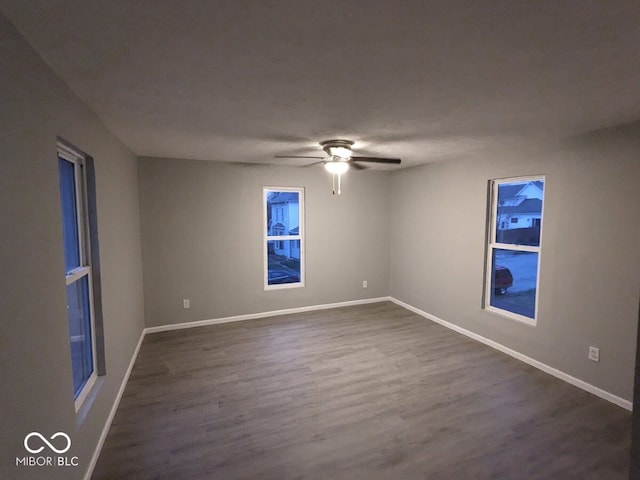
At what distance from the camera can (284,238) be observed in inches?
203

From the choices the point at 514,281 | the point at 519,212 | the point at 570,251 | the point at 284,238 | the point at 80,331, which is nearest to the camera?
the point at 80,331

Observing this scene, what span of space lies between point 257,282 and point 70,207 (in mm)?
2992

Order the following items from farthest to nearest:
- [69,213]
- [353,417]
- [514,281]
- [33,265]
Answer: [514,281] → [353,417] → [69,213] → [33,265]

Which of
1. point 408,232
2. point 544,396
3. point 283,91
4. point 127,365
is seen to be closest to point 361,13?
point 283,91

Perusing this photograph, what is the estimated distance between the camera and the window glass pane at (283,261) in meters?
5.12

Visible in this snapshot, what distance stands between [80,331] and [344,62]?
241 centimetres

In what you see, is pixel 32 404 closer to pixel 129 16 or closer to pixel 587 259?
pixel 129 16

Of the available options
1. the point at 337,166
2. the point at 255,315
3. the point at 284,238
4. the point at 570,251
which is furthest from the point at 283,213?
the point at 570,251

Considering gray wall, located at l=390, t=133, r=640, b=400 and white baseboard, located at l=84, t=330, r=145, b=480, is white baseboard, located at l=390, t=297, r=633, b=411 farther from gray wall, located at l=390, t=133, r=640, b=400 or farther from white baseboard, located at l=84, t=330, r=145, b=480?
white baseboard, located at l=84, t=330, r=145, b=480

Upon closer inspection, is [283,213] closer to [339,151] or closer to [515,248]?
[339,151]

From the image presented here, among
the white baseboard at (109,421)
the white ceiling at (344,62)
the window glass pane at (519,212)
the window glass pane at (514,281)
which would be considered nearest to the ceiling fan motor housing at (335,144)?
the white ceiling at (344,62)

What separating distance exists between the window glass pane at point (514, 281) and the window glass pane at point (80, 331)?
4.11m

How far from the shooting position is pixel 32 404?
4.47 feet

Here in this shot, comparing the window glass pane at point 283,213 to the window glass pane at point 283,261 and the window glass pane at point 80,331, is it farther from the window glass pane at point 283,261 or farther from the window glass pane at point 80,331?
the window glass pane at point 80,331
